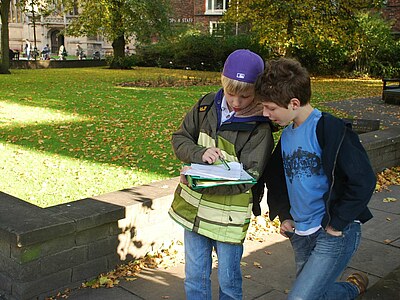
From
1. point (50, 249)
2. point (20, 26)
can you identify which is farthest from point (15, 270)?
point (20, 26)

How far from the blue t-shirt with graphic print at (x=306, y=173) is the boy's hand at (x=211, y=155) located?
0.38 metres

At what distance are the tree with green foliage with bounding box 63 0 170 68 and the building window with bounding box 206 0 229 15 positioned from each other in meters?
12.8

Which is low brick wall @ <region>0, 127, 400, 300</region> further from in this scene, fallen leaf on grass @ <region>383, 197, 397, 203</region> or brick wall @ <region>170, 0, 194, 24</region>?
brick wall @ <region>170, 0, 194, 24</region>

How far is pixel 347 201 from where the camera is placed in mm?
2857

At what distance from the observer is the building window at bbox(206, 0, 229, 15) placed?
5000 centimetres

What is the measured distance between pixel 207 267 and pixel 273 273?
1518mm

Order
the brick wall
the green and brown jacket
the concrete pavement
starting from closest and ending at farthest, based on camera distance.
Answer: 1. the green and brown jacket
2. the concrete pavement
3. the brick wall

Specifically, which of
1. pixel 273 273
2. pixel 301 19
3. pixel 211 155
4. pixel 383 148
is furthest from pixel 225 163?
pixel 301 19

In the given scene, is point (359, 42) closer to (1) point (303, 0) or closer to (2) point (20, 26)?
(1) point (303, 0)

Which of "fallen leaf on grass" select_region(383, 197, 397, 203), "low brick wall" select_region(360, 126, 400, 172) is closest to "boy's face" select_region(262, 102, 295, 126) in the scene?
"fallen leaf on grass" select_region(383, 197, 397, 203)

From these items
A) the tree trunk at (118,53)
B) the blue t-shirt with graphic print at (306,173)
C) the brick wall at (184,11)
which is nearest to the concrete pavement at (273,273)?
the blue t-shirt with graphic print at (306,173)

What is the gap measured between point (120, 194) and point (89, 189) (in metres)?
1.92

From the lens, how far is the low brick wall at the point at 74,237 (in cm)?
399

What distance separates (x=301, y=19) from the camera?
29.1m
